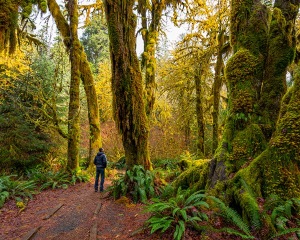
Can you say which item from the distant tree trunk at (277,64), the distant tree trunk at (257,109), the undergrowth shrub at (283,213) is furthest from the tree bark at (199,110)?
the undergrowth shrub at (283,213)

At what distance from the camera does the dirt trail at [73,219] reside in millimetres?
5066

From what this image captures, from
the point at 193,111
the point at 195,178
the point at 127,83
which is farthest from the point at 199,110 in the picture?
the point at 195,178

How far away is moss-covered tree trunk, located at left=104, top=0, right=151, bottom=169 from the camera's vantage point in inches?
288

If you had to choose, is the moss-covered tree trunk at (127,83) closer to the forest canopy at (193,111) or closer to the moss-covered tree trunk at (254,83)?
the forest canopy at (193,111)

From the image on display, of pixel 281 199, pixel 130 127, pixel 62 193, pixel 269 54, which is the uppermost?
pixel 269 54

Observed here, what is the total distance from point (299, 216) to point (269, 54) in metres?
3.40

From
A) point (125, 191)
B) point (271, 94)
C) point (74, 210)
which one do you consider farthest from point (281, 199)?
point (74, 210)

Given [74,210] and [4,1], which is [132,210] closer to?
[74,210]

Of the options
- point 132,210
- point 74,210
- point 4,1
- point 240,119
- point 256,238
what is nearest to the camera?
point 256,238

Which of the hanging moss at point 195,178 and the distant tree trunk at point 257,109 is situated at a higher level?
the distant tree trunk at point 257,109

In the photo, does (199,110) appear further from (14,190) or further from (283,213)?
(14,190)

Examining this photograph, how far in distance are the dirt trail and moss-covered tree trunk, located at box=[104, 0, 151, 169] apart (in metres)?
2.00

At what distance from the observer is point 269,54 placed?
496 centimetres

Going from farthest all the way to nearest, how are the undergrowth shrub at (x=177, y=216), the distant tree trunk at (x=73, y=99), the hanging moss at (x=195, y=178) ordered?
the distant tree trunk at (x=73, y=99), the hanging moss at (x=195, y=178), the undergrowth shrub at (x=177, y=216)
